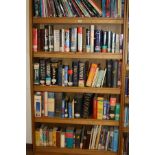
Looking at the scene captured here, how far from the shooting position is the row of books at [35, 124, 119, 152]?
305 centimetres

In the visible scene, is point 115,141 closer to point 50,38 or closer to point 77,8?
point 50,38

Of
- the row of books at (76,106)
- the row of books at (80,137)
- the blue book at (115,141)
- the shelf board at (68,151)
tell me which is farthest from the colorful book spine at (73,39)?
the shelf board at (68,151)

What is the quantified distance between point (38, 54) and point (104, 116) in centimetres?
106

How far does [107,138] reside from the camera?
305 centimetres

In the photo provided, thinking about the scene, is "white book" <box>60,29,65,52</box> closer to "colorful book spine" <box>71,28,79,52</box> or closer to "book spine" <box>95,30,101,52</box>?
"colorful book spine" <box>71,28,79,52</box>

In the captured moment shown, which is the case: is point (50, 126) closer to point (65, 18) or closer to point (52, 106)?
point (52, 106)

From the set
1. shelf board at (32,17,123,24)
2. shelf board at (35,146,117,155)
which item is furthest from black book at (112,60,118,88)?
shelf board at (35,146,117,155)

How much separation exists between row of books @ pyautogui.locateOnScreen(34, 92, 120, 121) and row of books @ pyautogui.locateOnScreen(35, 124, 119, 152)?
0.18 meters

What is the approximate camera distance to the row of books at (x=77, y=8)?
2842 mm

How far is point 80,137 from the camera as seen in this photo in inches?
122

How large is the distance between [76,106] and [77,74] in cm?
38

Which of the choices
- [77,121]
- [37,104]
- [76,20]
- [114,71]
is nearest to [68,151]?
[77,121]

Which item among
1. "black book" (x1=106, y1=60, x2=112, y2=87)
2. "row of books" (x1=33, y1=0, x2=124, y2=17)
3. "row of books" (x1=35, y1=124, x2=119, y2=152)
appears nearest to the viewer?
"row of books" (x1=33, y1=0, x2=124, y2=17)
